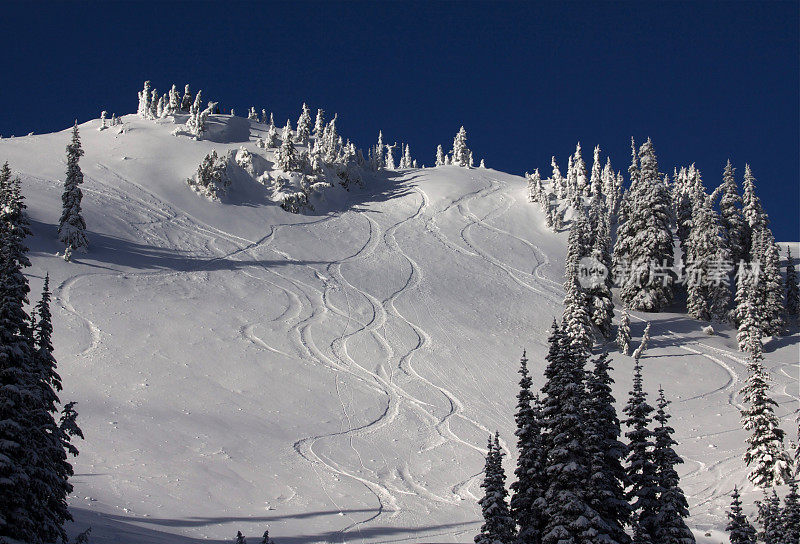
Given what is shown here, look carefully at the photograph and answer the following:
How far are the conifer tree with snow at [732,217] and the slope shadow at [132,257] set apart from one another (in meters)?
47.5

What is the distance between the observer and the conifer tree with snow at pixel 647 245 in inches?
2499

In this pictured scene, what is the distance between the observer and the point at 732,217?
237 ft

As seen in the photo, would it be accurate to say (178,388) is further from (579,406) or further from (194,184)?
(194,184)

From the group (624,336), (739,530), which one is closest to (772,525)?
(739,530)

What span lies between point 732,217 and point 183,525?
6991 cm

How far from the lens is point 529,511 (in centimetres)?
1900

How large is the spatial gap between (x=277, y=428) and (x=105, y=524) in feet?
47.9

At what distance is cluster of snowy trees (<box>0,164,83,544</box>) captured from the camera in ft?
48.3

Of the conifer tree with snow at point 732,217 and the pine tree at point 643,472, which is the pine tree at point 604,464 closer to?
the pine tree at point 643,472

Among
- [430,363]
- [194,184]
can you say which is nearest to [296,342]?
[430,363]

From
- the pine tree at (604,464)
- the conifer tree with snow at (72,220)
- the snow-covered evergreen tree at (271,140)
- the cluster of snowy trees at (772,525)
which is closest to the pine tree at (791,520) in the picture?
the cluster of snowy trees at (772,525)

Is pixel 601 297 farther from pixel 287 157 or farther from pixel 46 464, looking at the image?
pixel 287 157

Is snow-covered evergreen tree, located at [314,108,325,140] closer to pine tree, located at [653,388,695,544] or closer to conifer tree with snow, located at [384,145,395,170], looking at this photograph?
conifer tree with snow, located at [384,145,395,170]

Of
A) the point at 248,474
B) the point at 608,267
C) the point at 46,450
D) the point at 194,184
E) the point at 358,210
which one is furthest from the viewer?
the point at 358,210
